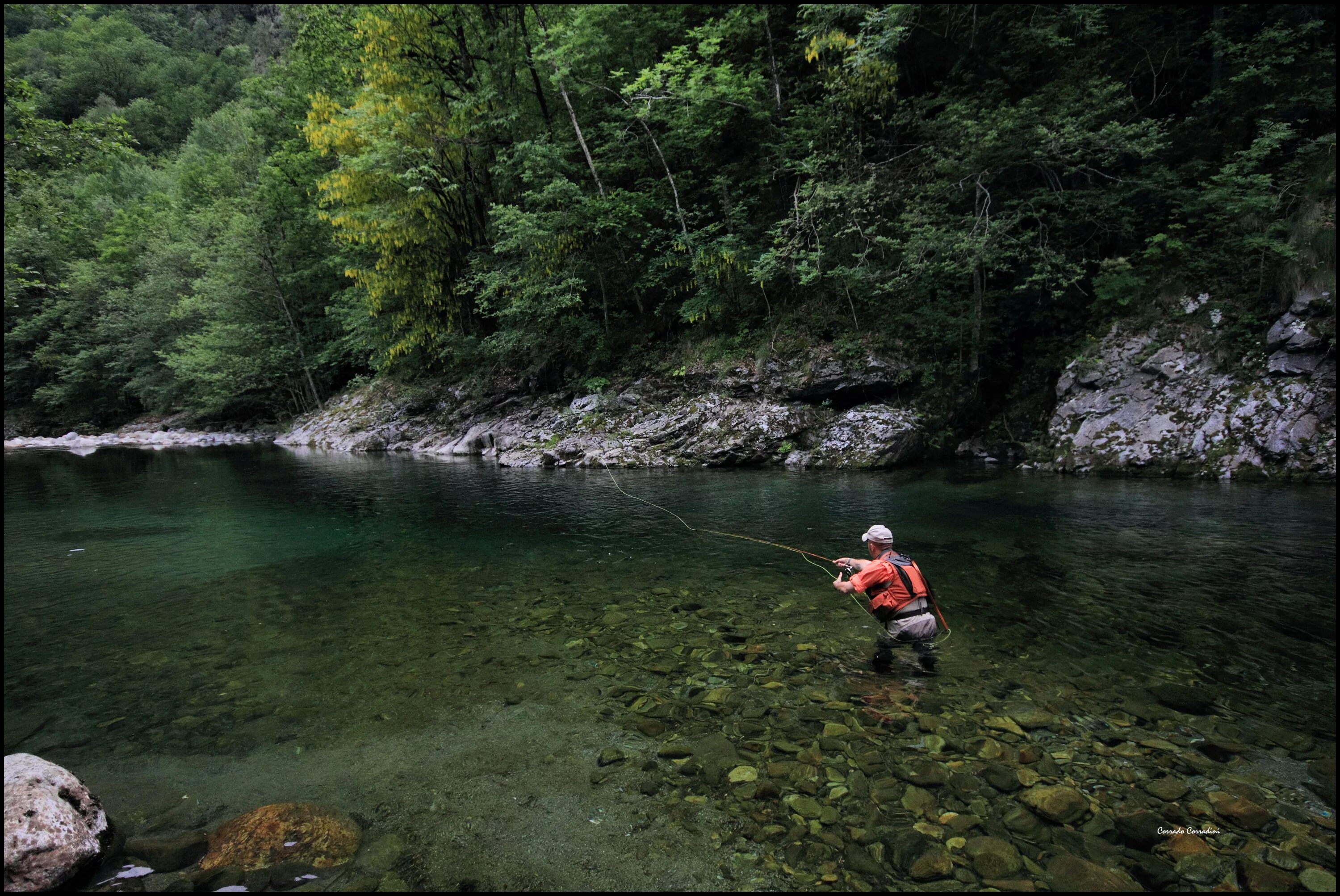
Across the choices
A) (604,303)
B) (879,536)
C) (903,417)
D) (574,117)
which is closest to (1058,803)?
(879,536)

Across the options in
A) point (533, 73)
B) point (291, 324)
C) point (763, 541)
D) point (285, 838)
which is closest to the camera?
point (285, 838)

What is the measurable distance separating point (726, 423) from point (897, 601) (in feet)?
40.6

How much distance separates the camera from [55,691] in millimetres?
5043

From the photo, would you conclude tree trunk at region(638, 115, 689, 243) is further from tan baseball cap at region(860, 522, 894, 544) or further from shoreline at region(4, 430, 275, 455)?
shoreline at region(4, 430, 275, 455)

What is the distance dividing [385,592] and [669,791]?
5330 millimetres

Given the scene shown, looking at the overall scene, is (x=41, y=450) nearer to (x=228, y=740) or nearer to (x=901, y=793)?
(x=228, y=740)

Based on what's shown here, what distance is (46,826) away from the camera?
2852mm

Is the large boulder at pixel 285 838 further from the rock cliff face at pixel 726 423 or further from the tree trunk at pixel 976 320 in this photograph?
the tree trunk at pixel 976 320

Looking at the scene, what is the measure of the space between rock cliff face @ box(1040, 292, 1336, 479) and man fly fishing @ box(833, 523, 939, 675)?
10627mm

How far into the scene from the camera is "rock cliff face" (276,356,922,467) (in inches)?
630

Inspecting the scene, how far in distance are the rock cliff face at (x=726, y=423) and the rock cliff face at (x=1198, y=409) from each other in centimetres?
394

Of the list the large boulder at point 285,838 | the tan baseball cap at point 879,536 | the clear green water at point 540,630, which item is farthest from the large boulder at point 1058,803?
the large boulder at point 285,838

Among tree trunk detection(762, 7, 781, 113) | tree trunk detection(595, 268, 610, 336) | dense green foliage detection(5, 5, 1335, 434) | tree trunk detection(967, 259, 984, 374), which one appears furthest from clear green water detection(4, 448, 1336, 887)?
tree trunk detection(762, 7, 781, 113)

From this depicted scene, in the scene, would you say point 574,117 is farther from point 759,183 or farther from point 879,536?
point 879,536
